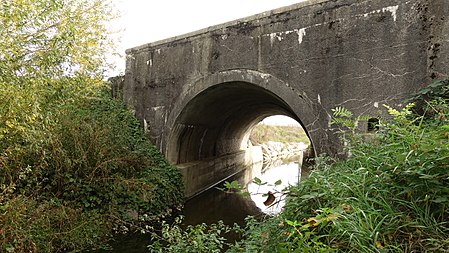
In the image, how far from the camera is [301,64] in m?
5.32

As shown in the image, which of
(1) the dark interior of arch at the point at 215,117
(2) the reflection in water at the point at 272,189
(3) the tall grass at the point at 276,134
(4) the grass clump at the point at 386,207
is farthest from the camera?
(3) the tall grass at the point at 276,134

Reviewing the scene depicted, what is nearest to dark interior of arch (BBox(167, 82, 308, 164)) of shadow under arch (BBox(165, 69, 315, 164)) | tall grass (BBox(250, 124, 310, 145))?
shadow under arch (BBox(165, 69, 315, 164))

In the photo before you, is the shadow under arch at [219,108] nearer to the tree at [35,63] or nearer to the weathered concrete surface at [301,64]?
the weathered concrete surface at [301,64]

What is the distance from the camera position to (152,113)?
25.6ft

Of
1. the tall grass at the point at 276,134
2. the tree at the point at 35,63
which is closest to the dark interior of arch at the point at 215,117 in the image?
the tree at the point at 35,63

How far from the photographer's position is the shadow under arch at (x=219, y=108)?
562 cm

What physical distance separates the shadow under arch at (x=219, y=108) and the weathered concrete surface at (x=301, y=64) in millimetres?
26

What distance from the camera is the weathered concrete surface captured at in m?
4.36

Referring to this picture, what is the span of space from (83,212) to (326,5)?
5.07 metres

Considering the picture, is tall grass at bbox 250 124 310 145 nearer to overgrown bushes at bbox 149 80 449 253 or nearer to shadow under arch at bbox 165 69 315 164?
shadow under arch at bbox 165 69 315 164

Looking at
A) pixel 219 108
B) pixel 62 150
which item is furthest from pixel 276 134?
pixel 62 150

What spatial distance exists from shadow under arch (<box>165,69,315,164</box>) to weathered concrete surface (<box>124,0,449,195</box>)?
3 cm

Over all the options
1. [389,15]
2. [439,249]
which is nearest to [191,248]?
[439,249]

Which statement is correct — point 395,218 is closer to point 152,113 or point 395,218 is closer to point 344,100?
point 344,100
